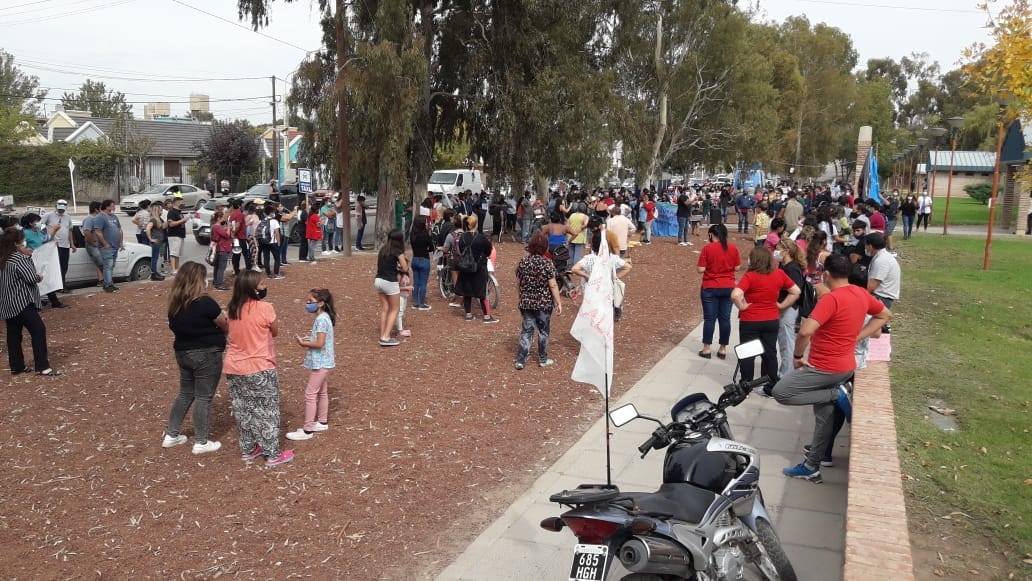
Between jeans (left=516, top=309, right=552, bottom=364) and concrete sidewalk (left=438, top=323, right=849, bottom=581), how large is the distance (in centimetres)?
126

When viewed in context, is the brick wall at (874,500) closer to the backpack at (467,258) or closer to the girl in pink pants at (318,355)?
the girl in pink pants at (318,355)

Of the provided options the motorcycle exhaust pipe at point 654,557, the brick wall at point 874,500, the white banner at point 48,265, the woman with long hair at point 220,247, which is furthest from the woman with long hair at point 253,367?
the woman with long hair at point 220,247

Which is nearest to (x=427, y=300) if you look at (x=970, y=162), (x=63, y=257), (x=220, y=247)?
(x=220, y=247)

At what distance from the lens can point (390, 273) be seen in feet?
34.5

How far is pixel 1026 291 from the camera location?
1662 cm

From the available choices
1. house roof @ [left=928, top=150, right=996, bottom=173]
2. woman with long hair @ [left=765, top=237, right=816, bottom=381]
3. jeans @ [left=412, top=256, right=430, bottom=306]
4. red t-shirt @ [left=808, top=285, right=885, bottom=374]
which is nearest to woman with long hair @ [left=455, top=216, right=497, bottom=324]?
jeans @ [left=412, top=256, right=430, bottom=306]

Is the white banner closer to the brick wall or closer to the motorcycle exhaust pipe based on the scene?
the brick wall

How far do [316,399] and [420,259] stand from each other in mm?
5564

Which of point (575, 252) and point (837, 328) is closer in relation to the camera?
point (837, 328)

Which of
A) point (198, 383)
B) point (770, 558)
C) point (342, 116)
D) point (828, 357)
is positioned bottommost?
point (770, 558)

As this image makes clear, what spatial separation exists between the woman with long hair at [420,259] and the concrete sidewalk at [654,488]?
177 inches

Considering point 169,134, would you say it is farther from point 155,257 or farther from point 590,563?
point 590,563

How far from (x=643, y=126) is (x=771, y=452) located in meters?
33.4

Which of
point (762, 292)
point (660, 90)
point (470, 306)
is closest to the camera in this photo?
point (762, 292)
